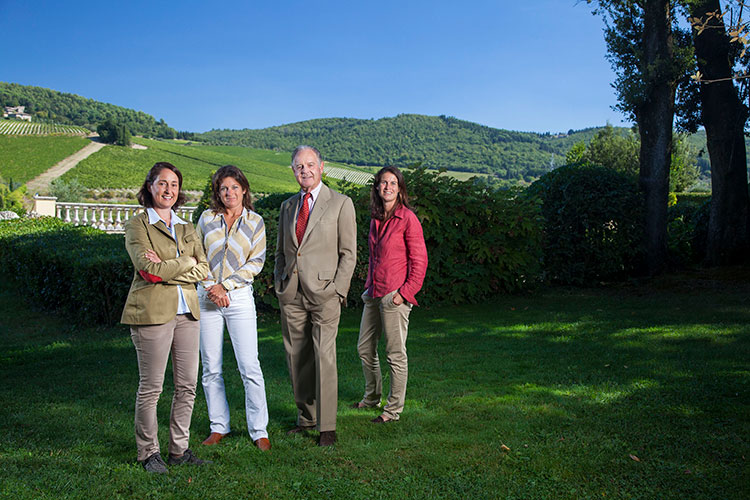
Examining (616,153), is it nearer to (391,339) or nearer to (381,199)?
(381,199)

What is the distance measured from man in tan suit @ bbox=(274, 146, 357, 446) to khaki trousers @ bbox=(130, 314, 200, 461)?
770 millimetres

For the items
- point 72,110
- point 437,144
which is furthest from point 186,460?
point 72,110

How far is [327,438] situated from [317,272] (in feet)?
4.14

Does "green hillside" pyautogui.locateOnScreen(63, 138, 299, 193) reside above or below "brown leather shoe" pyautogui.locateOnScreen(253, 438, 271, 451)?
above

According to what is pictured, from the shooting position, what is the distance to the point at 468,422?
15.3ft

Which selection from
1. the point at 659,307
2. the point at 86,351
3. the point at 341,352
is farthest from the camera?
the point at 659,307

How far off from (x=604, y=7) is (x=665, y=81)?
8.18ft

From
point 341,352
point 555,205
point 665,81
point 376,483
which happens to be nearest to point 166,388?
point 341,352

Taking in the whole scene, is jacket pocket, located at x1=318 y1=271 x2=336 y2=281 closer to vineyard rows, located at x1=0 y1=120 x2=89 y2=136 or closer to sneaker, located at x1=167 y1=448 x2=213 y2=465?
sneaker, located at x1=167 y1=448 x2=213 y2=465

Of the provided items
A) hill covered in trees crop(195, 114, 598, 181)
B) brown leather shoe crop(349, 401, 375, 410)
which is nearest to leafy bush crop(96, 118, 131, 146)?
hill covered in trees crop(195, 114, 598, 181)

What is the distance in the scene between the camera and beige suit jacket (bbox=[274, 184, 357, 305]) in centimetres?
412

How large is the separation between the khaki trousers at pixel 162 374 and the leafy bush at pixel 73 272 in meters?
5.80

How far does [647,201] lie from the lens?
11.7 m

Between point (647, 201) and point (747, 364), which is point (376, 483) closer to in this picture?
point (747, 364)
